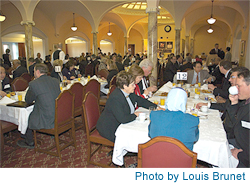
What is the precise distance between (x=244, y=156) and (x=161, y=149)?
3.52 feet

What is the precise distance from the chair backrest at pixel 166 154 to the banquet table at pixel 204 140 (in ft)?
1.80

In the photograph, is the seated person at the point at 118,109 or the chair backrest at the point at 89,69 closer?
the seated person at the point at 118,109

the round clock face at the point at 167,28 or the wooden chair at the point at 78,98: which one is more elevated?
the round clock face at the point at 167,28

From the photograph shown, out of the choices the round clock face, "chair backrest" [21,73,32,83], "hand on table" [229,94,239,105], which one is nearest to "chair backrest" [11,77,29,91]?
"chair backrest" [21,73,32,83]

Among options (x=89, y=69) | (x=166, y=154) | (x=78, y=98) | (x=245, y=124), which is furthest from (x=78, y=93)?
(x=89, y=69)

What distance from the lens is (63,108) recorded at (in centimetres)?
309

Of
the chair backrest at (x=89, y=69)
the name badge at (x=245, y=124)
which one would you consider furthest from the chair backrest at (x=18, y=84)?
the name badge at (x=245, y=124)

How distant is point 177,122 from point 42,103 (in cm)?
223

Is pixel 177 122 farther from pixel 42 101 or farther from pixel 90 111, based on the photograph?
pixel 42 101

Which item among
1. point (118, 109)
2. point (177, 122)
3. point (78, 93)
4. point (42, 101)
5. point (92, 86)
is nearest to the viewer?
point (177, 122)

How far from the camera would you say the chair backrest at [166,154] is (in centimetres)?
143

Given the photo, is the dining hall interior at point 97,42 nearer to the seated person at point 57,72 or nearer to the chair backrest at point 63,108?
the chair backrest at point 63,108

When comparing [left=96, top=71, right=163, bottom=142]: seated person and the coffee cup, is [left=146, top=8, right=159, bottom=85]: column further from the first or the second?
[left=96, top=71, right=163, bottom=142]: seated person

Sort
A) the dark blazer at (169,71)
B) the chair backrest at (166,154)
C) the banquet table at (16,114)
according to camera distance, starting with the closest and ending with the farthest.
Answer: the chair backrest at (166,154) < the banquet table at (16,114) < the dark blazer at (169,71)
